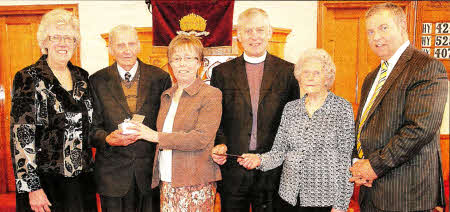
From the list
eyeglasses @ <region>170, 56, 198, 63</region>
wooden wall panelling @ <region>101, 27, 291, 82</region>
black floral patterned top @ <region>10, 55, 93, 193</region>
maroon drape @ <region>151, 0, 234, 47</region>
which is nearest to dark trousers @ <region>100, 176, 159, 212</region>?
black floral patterned top @ <region>10, 55, 93, 193</region>

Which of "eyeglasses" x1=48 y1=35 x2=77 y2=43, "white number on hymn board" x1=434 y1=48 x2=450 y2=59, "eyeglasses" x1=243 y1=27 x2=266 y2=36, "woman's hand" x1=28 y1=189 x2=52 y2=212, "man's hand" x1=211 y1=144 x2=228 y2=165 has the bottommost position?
"woman's hand" x1=28 y1=189 x2=52 y2=212

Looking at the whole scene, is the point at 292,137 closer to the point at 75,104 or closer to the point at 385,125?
the point at 385,125

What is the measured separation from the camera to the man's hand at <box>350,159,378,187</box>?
5.56 ft

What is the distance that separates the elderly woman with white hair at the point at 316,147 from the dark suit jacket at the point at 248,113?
16cm

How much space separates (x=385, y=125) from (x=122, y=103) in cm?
151

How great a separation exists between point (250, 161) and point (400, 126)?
2.70 feet

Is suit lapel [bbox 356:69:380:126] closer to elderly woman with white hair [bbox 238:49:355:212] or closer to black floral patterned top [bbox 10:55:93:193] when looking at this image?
elderly woman with white hair [bbox 238:49:355:212]

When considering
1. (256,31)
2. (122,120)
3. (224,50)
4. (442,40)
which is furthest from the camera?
(442,40)

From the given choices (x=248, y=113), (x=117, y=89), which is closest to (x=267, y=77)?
(x=248, y=113)

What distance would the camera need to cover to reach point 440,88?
1579mm

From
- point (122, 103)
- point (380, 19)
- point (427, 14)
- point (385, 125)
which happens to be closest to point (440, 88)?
point (385, 125)

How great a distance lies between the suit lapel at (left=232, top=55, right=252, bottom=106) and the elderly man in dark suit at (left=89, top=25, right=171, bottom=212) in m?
0.52

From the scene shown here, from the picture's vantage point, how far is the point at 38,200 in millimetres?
1888

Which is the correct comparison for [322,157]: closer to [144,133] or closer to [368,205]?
[368,205]
